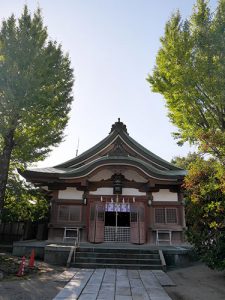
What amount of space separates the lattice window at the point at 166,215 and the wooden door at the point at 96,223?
3.48 m

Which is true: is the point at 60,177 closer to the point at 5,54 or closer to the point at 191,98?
the point at 5,54

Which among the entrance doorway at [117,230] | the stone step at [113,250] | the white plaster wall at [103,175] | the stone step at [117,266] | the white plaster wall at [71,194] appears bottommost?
the stone step at [117,266]

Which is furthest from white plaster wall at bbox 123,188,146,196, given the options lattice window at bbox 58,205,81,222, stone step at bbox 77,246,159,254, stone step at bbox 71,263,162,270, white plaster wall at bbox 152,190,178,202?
stone step at bbox 71,263,162,270

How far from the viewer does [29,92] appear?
11.3 meters

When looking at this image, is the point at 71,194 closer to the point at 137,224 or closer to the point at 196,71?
the point at 137,224

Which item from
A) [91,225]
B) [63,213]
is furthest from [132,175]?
[63,213]

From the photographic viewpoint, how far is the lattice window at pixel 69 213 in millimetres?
15902

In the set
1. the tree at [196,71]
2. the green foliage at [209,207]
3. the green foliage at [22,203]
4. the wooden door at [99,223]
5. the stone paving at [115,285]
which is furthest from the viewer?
the wooden door at [99,223]

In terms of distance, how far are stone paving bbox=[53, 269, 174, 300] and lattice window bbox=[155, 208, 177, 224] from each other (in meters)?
5.36

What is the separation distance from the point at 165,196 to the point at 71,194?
6.13 metres

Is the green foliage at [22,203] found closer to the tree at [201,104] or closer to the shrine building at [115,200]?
the shrine building at [115,200]

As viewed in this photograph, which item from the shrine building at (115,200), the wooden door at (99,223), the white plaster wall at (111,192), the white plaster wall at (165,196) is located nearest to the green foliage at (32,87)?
the shrine building at (115,200)

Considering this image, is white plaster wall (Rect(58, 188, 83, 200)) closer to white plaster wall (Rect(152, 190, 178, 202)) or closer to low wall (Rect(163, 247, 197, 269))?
white plaster wall (Rect(152, 190, 178, 202))

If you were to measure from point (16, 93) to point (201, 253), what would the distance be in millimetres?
10207
